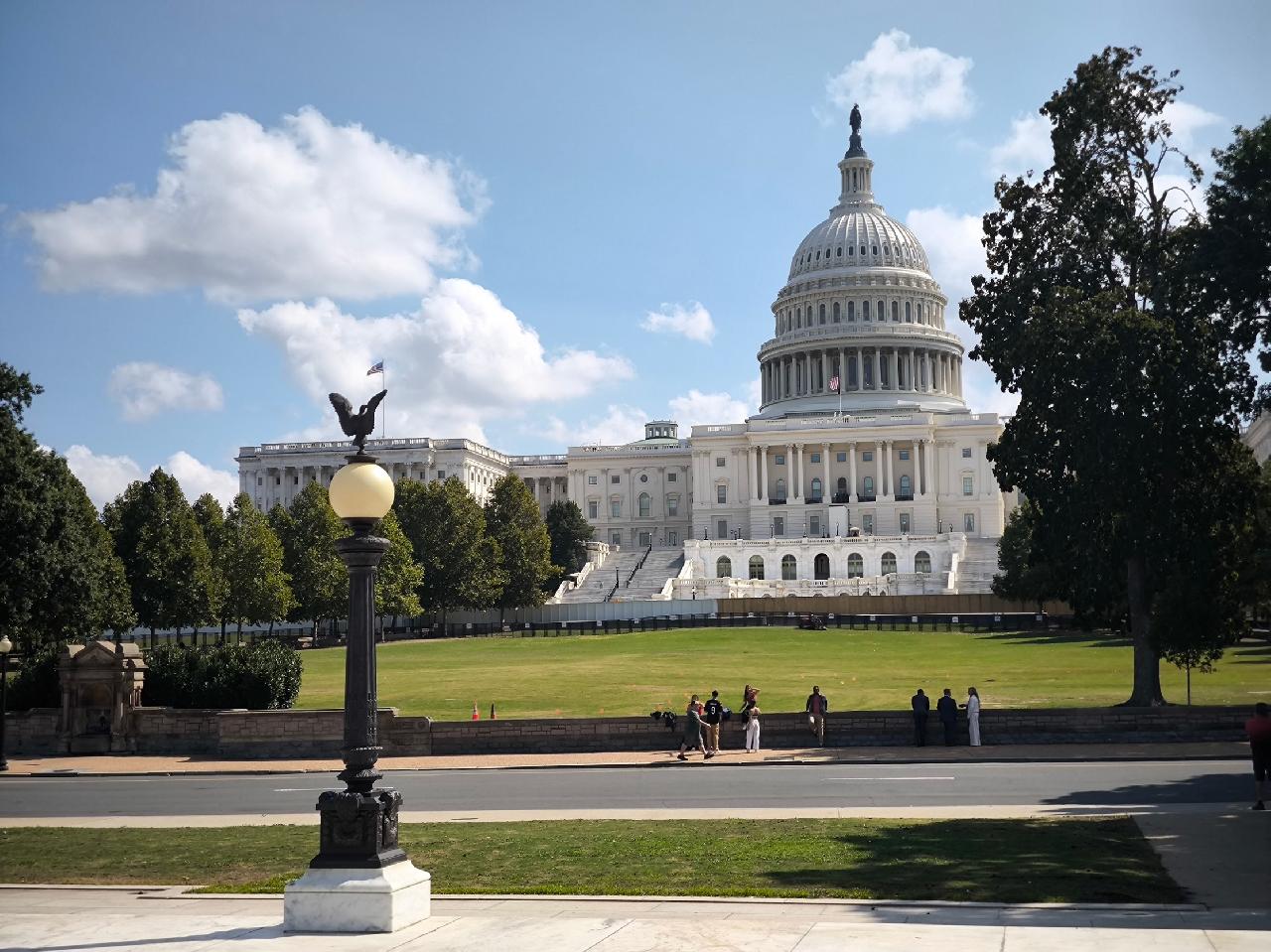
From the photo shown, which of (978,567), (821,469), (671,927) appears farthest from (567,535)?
(671,927)

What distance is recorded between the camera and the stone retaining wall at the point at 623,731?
37.9 metres

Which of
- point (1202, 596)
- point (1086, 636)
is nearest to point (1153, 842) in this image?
point (1202, 596)

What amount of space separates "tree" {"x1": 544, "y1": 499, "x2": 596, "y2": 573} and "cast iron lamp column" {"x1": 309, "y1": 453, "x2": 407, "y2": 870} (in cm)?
14052

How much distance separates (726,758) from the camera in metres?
37.0

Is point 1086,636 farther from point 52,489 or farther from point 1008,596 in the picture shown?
point 52,489

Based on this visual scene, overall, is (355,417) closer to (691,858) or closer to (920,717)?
(691,858)

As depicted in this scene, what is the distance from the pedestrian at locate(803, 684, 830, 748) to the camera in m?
38.3

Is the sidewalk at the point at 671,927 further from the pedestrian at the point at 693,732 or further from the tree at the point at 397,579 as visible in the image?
the tree at the point at 397,579

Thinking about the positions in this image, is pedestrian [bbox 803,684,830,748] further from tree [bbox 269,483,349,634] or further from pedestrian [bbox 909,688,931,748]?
tree [bbox 269,483,349,634]

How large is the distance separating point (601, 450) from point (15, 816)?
170255 mm

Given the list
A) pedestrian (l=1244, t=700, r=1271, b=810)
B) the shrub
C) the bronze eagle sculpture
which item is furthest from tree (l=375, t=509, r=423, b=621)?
the bronze eagle sculpture

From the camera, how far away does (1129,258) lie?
4544cm

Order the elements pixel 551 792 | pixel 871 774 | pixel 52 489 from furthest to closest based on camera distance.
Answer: pixel 52 489 → pixel 871 774 → pixel 551 792

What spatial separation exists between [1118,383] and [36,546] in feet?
131
